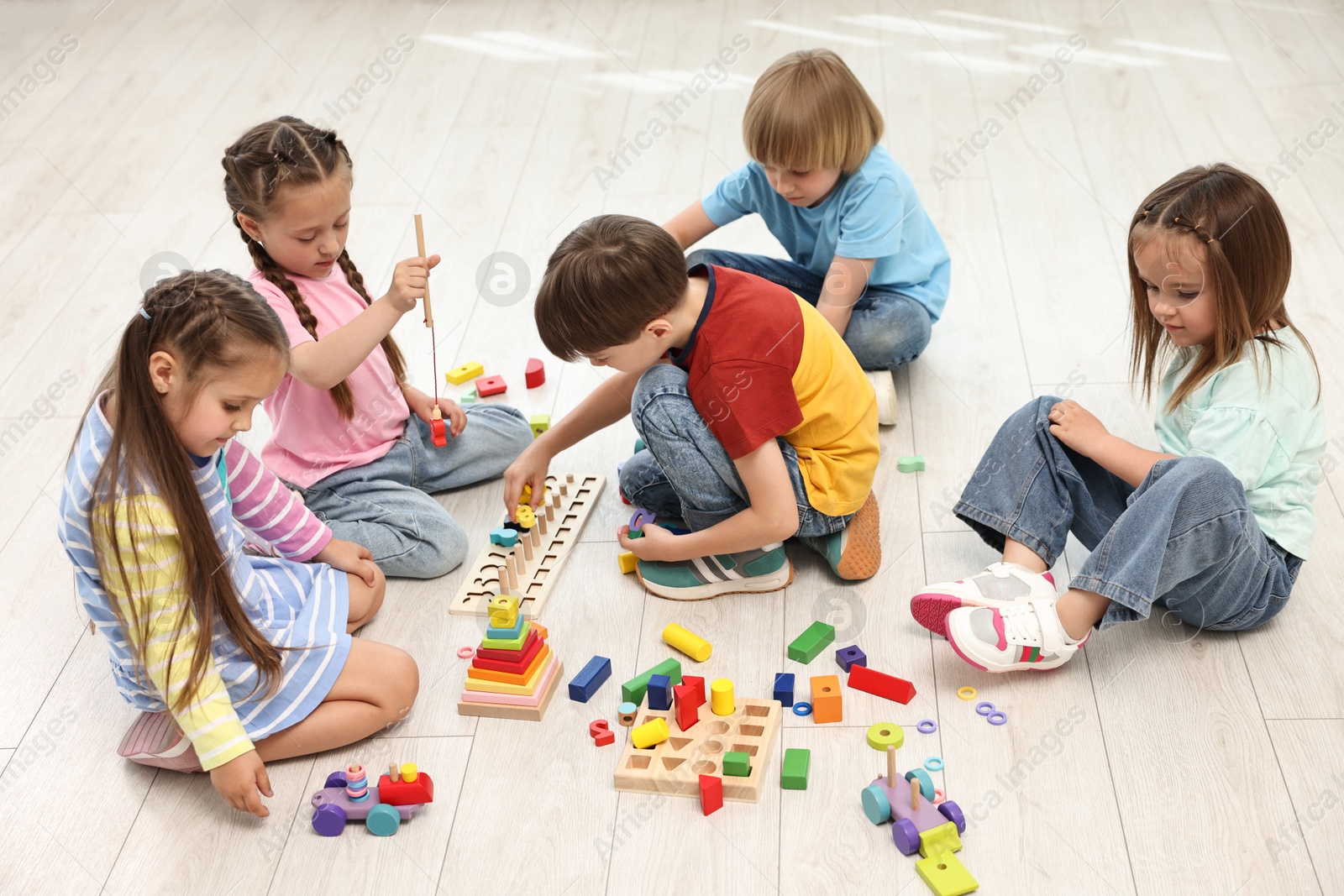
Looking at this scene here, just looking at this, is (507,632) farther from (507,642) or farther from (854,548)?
(854,548)

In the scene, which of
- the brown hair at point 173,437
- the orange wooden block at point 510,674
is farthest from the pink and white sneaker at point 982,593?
the brown hair at point 173,437

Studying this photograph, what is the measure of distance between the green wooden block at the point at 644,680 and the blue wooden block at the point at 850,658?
0.62 ft

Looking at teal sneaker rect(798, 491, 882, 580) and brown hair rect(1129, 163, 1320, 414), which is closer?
brown hair rect(1129, 163, 1320, 414)

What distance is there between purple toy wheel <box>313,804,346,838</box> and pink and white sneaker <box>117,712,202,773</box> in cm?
16

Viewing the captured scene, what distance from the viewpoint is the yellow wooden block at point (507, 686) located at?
1403mm

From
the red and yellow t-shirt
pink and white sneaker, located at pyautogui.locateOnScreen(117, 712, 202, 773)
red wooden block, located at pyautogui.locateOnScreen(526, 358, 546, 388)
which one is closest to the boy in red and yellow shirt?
the red and yellow t-shirt

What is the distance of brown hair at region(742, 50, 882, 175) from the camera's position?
68.2 inches

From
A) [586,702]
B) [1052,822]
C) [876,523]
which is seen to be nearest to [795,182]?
[876,523]

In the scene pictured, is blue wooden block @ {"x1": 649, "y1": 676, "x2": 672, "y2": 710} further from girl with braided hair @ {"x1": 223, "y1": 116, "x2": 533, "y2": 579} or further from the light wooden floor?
girl with braided hair @ {"x1": 223, "y1": 116, "x2": 533, "y2": 579}

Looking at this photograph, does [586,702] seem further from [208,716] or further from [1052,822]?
[1052,822]

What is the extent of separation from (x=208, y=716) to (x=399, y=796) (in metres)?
0.21

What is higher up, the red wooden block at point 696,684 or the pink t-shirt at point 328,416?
the red wooden block at point 696,684

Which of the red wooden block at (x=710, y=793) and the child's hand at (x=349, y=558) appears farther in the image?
the child's hand at (x=349, y=558)

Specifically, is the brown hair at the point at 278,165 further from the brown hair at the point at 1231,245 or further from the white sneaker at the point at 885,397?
the brown hair at the point at 1231,245
